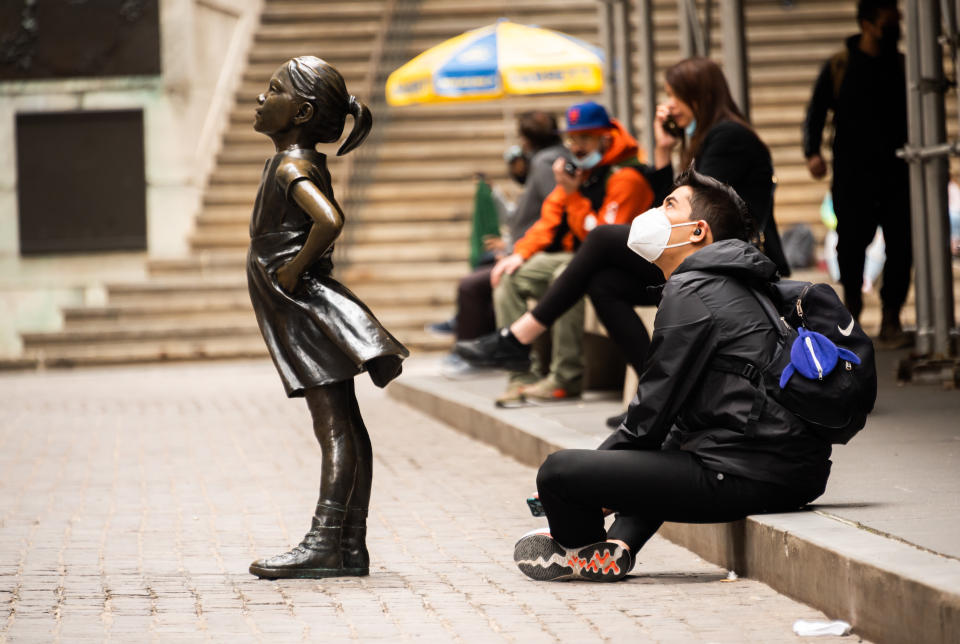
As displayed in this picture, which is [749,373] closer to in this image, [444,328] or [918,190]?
[918,190]

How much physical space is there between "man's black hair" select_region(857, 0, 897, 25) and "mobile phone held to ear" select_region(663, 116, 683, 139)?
2.45 m

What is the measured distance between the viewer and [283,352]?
17.1 feet

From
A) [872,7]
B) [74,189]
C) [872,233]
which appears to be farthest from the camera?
[74,189]

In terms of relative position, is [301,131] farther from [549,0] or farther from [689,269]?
[549,0]

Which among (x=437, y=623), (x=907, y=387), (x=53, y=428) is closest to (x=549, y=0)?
(x=53, y=428)

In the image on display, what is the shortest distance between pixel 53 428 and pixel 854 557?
7496 millimetres

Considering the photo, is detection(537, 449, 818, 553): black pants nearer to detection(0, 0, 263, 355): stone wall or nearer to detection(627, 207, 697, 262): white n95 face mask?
detection(627, 207, 697, 262): white n95 face mask

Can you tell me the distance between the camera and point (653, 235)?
4.99 meters

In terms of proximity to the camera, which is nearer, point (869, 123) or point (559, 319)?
point (559, 319)

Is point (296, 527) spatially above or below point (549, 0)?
below

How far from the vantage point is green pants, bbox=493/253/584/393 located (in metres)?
9.24

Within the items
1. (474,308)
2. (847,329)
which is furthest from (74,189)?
(847,329)

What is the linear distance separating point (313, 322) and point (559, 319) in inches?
162

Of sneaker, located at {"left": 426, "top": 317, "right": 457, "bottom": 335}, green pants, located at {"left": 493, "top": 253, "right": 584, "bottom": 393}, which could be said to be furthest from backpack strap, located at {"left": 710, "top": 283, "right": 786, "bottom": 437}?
sneaker, located at {"left": 426, "top": 317, "right": 457, "bottom": 335}
